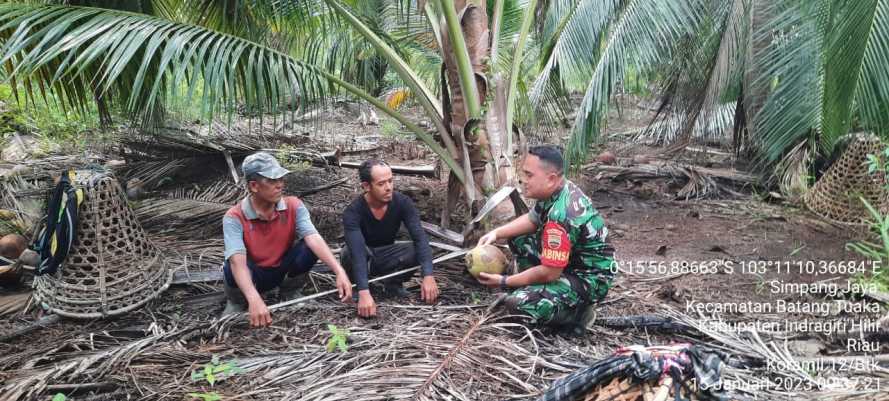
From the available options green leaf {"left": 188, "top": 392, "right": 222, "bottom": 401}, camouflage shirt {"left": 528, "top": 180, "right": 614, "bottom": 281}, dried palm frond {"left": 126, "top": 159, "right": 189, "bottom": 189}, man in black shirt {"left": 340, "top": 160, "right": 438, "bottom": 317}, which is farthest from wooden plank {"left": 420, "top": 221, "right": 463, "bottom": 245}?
dried palm frond {"left": 126, "top": 159, "right": 189, "bottom": 189}

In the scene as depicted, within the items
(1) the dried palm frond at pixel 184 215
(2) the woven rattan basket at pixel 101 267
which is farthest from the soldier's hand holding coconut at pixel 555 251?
(1) the dried palm frond at pixel 184 215

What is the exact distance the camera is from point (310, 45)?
18.5 ft

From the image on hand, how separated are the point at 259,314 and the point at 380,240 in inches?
34.3

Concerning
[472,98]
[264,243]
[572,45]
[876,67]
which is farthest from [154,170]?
[876,67]

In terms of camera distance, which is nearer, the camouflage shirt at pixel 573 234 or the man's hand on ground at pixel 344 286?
the camouflage shirt at pixel 573 234

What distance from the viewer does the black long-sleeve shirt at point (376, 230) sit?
3385 mm

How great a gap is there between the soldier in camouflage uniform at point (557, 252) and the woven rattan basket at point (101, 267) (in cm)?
212

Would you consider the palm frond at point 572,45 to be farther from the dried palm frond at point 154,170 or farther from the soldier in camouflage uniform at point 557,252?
the dried palm frond at point 154,170

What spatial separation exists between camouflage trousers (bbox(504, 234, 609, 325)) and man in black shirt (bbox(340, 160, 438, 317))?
1.90 feet

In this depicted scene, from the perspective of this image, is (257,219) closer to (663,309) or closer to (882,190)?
(663,309)

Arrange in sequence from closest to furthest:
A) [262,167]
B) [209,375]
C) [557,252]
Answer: [209,375] → [557,252] → [262,167]

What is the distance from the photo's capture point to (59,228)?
340cm

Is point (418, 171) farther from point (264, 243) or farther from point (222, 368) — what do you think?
point (222, 368)

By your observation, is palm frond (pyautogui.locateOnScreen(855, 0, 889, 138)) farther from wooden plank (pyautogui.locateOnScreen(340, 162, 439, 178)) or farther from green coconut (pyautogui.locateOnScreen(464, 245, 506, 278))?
wooden plank (pyautogui.locateOnScreen(340, 162, 439, 178))
